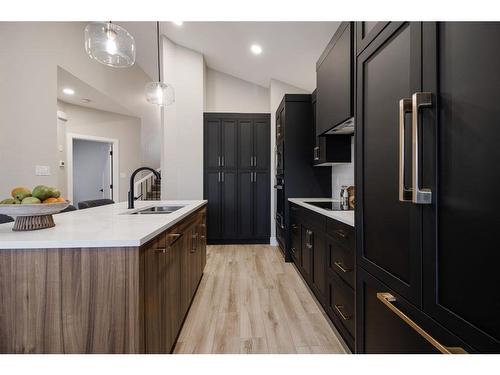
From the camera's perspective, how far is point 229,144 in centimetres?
434

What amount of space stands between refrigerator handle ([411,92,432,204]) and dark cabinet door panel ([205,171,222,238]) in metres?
3.72

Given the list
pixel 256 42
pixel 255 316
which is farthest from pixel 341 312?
pixel 256 42

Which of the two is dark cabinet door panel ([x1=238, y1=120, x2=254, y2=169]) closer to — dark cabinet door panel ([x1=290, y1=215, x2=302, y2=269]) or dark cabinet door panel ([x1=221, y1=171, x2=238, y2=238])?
dark cabinet door panel ([x1=221, y1=171, x2=238, y2=238])

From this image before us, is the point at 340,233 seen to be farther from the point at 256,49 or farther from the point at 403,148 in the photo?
the point at 256,49

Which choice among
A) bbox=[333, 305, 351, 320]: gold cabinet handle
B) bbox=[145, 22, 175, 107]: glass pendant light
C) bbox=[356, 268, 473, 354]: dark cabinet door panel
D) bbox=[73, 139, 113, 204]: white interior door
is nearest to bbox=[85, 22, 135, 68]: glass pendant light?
bbox=[145, 22, 175, 107]: glass pendant light

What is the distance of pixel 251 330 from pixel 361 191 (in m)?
1.37

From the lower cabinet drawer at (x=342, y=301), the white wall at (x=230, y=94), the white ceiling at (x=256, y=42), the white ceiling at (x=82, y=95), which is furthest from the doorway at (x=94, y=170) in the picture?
the lower cabinet drawer at (x=342, y=301)

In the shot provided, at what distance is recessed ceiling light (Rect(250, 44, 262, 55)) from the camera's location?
3726mm

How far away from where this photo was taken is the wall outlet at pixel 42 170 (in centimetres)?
317

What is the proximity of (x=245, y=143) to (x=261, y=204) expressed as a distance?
1.10 metres

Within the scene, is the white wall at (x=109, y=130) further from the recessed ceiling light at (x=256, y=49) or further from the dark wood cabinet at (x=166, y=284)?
the dark wood cabinet at (x=166, y=284)

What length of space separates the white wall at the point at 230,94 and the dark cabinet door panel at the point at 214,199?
1.54 metres

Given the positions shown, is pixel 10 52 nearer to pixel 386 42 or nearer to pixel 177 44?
pixel 177 44
